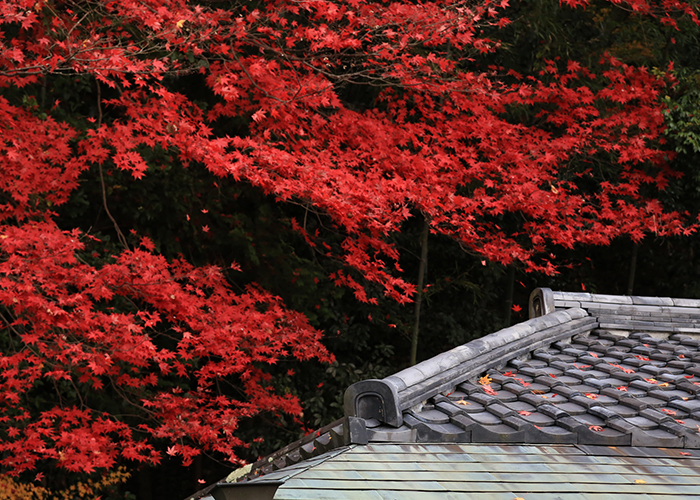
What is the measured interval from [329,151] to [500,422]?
4.53 m

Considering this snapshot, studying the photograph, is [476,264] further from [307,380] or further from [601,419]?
[601,419]

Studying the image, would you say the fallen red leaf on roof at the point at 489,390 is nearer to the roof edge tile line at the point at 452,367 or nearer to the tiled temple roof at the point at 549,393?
the tiled temple roof at the point at 549,393

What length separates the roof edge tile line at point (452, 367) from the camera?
A: 12.1 feet

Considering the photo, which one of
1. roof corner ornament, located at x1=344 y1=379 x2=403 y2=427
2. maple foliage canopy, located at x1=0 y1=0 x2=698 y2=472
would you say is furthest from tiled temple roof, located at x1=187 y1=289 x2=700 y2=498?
maple foliage canopy, located at x1=0 y1=0 x2=698 y2=472

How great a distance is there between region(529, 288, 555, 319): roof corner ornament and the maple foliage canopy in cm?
175

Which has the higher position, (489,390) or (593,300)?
(593,300)

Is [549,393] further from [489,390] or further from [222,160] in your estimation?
[222,160]

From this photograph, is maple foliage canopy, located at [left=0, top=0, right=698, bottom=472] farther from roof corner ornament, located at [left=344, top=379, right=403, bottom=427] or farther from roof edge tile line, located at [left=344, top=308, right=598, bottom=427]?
roof corner ornament, located at [left=344, top=379, right=403, bottom=427]

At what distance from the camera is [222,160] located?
20.6 feet

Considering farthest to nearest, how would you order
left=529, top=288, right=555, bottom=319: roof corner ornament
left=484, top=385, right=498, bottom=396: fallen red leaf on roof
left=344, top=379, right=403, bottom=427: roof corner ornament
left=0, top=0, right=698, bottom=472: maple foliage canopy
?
1. left=0, top=0, right=698, bottom=472: maple foliage canopy
2. left=529, top=288, right=555, bottom=319: roof corner ornament
3. left=484, top=385, right=498, bottom=396: fallen red leaf on roof
4. left=344, top=379, right=403, bottom=427: roof corner ornament

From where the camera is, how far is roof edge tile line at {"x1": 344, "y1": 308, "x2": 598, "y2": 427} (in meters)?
3.69

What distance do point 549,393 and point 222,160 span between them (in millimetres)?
3574

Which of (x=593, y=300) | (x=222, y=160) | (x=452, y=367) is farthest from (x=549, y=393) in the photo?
(x=222, y=160)

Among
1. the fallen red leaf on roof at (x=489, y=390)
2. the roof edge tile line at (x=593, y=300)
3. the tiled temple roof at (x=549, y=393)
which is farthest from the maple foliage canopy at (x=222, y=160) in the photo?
the fallen red leaf on roof at (x=489, y=390)
